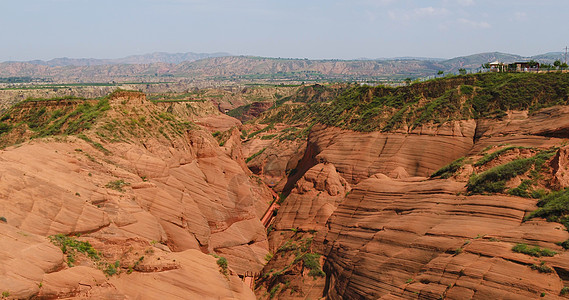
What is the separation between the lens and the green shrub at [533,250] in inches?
815

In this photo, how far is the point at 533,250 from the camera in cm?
2100

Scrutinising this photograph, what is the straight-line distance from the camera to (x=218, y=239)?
4225 centimetres

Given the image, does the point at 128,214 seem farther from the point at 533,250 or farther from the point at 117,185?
the point at 533,250

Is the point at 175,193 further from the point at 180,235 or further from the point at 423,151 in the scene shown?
the point at 423,151

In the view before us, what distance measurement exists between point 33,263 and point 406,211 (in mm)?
21364

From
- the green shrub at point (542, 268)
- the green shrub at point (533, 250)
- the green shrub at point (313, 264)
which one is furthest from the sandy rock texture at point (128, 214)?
the green shrub at point (542, 268)

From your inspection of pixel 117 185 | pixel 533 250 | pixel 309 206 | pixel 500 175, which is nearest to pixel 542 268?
pixel 533 250

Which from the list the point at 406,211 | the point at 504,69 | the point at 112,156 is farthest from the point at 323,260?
the point at 504,69

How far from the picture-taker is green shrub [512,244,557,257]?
20703 millimetres

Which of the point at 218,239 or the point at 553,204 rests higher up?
the point at 553,204

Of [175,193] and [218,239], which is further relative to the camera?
[218,239]

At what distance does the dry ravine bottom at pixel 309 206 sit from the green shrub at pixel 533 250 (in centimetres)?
7

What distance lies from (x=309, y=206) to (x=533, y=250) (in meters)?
30.6

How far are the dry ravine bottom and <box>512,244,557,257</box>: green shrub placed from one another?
7 centimetres
